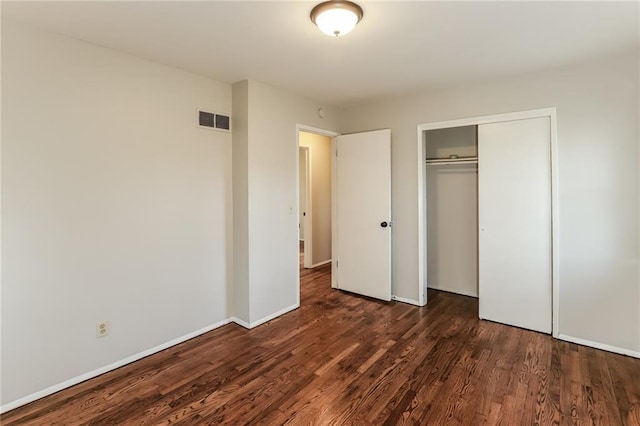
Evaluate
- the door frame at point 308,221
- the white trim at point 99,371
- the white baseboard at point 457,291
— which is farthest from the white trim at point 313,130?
the white baseboard at point 457,291

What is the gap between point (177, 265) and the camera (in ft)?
9.59

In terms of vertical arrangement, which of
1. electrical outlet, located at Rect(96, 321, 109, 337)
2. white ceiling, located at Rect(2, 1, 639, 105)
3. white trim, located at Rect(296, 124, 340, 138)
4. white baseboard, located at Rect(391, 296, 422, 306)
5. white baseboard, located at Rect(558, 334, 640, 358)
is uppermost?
white ceiling, located at Rect(2, 1, 639, 105)

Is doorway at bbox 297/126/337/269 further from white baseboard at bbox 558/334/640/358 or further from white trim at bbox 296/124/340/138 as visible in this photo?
white baseboard at bbox 558/334/640/358

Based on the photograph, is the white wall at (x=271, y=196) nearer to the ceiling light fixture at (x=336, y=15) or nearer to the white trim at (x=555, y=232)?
the ceiling light fixture at (x=336, y=15)

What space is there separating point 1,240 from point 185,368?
147 centimetres

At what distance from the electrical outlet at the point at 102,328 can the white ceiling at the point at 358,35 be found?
6.76 ft

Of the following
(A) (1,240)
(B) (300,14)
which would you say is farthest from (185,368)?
(B) (300,14)

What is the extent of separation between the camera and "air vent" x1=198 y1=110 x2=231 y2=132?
305 centimetres

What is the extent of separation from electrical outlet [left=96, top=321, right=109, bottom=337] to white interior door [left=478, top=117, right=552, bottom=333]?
3.44 m

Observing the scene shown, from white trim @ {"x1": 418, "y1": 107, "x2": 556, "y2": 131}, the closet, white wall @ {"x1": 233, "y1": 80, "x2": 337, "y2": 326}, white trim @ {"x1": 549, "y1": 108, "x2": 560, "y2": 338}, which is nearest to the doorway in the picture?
white wall @ {"x1": 233, "y1": 80, "x2": 337, "y2": 326}

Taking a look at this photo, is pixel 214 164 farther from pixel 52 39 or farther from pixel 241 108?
pixel 52 39

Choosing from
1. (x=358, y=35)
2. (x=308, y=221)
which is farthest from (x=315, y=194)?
(x=358, y=35)

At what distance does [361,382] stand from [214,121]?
259 centimetres

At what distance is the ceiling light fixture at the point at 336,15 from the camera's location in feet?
6.16
